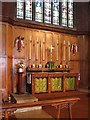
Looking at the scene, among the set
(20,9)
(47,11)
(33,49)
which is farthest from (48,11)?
(33,49)

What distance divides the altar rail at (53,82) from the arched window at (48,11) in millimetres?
2532

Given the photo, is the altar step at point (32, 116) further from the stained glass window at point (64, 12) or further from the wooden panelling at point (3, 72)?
the stained glass window at point (64, 12)

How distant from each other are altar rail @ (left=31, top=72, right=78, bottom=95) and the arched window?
253 centimetres

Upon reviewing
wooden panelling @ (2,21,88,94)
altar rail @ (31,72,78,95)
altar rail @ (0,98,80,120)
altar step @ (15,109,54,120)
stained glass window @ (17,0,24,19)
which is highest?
stained glass window @ (17,0,24,19)

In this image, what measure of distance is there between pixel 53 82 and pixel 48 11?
131 inches

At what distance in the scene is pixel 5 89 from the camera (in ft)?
21.5

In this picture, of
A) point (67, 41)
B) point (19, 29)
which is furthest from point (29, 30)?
point (67, 41)

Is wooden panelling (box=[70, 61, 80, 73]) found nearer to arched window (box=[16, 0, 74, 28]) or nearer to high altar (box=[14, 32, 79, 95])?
high altar (box=[14, 32, 79, 95])

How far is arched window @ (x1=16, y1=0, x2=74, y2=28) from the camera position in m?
8.09

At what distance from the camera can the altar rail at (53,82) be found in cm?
697

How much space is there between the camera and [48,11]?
8.75 m

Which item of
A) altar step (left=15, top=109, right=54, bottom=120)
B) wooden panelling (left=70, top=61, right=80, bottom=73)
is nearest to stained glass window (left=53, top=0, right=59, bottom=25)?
wooden panelling (left=70, top=61, right=80, bottom=73)

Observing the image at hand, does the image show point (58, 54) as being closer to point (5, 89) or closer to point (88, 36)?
point (88, 36)

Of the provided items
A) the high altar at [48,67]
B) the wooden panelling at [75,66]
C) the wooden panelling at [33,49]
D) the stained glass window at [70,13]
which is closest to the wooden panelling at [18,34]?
the wooden panelling at [33,49]
